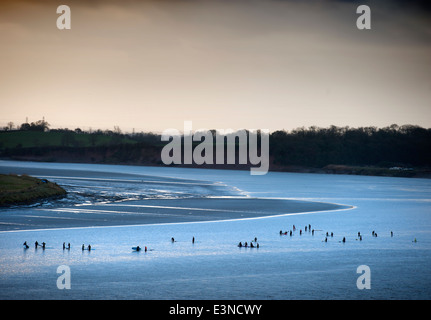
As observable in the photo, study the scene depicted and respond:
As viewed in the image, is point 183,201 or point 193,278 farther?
point 183,201

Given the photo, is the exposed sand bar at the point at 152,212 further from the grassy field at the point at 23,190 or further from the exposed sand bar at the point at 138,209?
the grassy field at the point at 23,190

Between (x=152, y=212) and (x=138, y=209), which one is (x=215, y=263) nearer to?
(x=152, y=212)

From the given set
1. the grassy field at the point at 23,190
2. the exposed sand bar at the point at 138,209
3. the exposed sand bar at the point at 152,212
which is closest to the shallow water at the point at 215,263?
the exposed sand bar at the point at 152,212

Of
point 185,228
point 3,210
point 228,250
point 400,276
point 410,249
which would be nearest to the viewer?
point 400,276

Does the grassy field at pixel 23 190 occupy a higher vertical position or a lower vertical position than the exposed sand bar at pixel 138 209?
higher

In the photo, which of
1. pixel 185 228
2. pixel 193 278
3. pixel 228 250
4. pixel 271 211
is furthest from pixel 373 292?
pixel 271 211

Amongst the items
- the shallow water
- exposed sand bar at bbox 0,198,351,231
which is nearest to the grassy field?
exposed sand bar at bbox 0,198,351,231

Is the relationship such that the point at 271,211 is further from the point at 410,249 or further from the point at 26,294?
the point at 26,294

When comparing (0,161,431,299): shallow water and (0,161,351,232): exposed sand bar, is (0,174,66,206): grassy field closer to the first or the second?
(0,161,351,232): exposed sand bar
